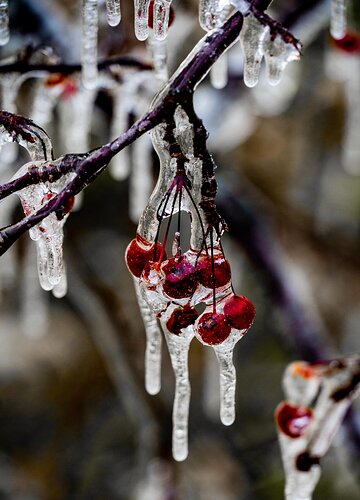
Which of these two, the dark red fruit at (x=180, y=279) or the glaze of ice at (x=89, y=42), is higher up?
the glaze of ice at (x=89, y=42)

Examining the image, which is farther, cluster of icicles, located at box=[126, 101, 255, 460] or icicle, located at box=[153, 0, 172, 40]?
icicle, located at box=[153, 0, 172, 40]

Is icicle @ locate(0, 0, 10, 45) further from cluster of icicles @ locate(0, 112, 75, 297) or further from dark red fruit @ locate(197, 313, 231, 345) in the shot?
dark red fruit @ locate(197, 313, 231, 345)

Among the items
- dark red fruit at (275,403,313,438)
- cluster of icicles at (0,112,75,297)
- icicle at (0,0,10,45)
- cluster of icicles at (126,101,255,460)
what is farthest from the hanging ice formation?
icicle at (0,0,10,45)

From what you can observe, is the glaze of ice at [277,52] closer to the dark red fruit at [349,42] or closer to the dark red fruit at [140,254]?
the dark red fruit at [140,254]

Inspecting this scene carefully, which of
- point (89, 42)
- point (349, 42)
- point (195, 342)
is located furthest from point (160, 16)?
point (195, 342)

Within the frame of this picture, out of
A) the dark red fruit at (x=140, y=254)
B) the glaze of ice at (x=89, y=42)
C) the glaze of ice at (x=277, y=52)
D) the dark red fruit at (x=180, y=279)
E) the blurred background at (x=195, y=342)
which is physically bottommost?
the blurred background at (x=195, y=342)

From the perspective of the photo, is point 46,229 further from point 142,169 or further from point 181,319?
point 142,169

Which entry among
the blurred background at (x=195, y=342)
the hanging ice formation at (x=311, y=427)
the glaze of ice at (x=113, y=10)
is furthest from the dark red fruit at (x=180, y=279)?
the blurred background at (x=195, y=342)

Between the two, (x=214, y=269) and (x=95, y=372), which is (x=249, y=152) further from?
(x=214, y=269)
